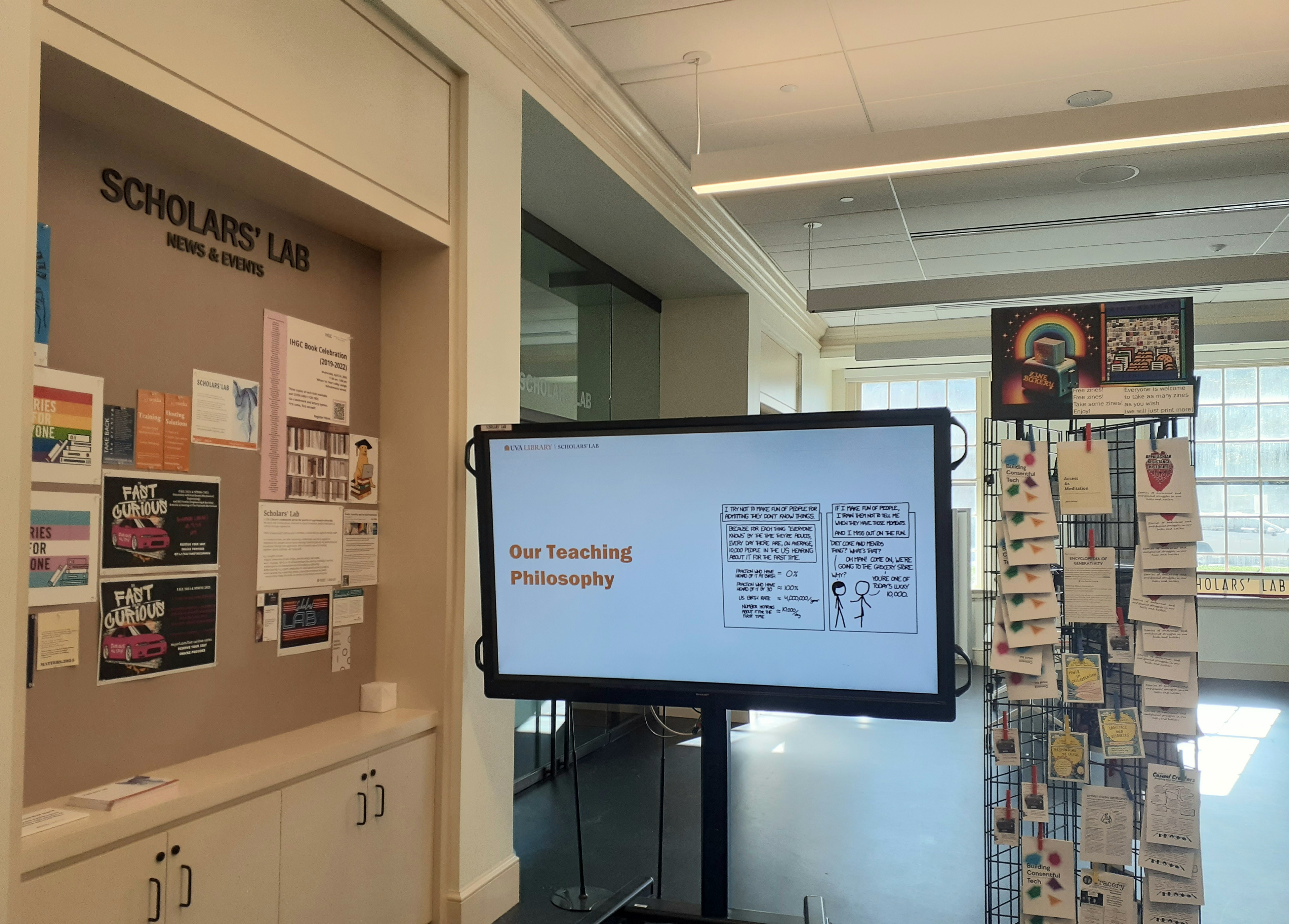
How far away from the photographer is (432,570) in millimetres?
2898

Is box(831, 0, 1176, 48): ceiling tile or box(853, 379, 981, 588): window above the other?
box(831, 0, 1176, 48): ceiling tile

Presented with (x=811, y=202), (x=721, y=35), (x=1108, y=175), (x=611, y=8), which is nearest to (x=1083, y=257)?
(x=1108, y=175)

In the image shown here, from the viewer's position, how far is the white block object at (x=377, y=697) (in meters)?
2.84

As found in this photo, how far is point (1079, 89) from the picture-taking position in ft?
12.7

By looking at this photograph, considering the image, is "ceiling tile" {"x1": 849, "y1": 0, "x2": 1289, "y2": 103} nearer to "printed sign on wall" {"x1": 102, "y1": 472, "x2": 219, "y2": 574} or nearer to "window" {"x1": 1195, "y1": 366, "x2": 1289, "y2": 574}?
"printed sign on wall" {"x1": 102, "y1": 472, "x2": 219, "y2": 574}

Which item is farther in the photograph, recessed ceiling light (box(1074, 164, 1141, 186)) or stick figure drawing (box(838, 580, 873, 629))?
recessed ceiling light (box(1074, 164, 1141, 186))

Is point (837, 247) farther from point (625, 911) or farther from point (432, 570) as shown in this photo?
point (625, 911)

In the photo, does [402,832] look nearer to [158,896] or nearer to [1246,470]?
[158,896]

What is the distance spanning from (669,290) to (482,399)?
3513 millimetres

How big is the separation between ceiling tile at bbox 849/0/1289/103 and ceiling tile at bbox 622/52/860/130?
0.12m

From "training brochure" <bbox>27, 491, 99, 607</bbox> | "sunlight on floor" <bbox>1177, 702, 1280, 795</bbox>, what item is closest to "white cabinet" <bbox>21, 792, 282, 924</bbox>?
"training brochure" <bbox>27, 491, 99, 607</bbox>

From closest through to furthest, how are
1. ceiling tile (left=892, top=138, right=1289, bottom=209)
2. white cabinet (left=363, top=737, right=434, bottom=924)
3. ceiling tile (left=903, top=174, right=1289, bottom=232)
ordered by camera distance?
white cabinet (left=363, top=737, right=434, bottom=924) → ceiling tile (left=892, top=138, right=1289, bottom=209) → ceiling tile (left=903, top=174, right=1289, bottom=232)

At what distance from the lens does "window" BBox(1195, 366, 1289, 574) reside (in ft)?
26.9

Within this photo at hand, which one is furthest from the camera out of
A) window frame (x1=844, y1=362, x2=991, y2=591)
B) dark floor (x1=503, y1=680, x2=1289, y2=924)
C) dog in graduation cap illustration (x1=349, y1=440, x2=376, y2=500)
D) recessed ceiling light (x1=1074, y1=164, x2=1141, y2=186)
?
window frame (x1=844, y1=362, x2=991, y2=591)
